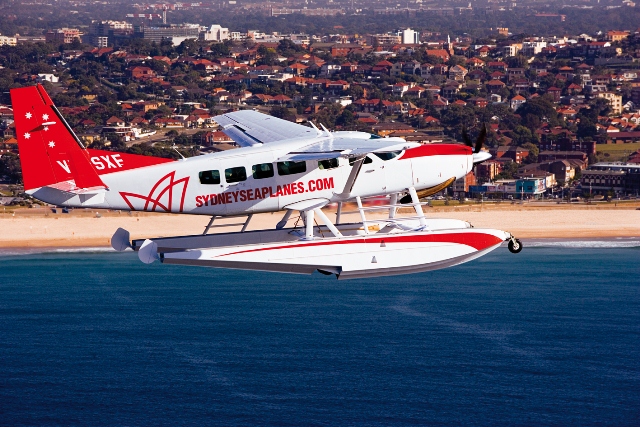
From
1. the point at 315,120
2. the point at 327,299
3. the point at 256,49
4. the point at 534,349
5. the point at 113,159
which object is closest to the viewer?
the point at 113,159

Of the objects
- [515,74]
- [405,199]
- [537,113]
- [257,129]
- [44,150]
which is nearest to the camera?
[44,150]

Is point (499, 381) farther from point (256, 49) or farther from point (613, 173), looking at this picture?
point (256, 49)

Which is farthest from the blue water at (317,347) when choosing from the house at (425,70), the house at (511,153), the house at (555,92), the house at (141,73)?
the house at (425,70)

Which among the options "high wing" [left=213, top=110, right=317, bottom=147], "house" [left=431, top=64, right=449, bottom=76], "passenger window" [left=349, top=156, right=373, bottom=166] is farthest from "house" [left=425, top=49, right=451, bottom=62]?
"passenger window" [left=349, top=156, right=373, bottom=166]

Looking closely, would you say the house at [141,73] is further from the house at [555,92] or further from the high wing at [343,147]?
the high wing at [343,147]

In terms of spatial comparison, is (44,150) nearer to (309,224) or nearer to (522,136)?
(309,224)

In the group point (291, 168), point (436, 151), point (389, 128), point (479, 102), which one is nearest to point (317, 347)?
A: point (436, 151)

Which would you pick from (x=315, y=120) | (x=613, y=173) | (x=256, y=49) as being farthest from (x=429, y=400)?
(x=256, y=49)

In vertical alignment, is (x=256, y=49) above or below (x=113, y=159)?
below
